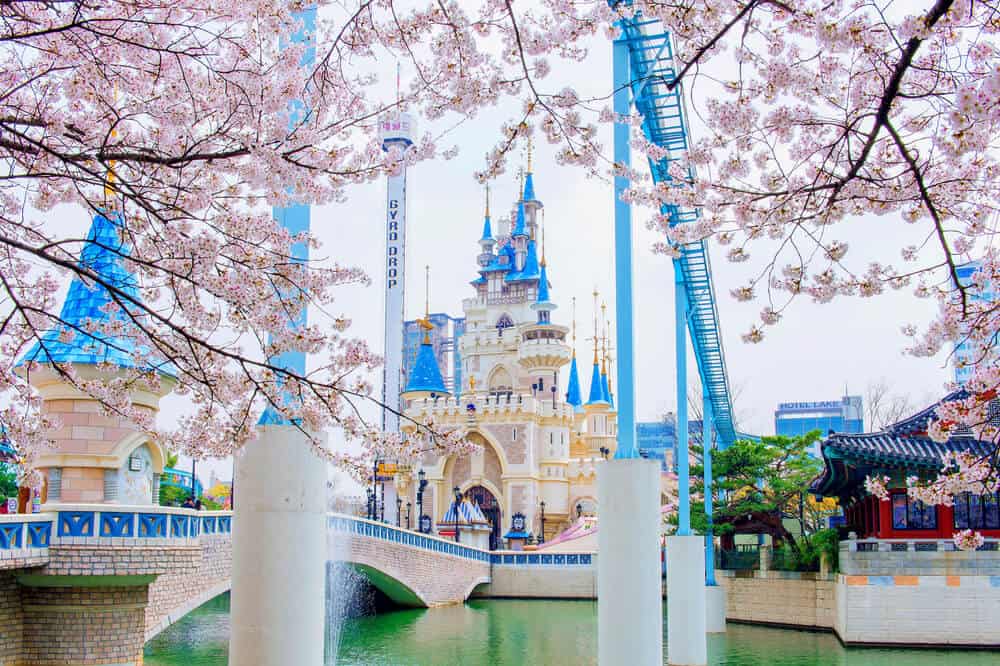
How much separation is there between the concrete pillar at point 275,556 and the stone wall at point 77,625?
6596mm

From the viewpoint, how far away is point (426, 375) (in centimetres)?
5275

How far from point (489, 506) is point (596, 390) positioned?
1223cm

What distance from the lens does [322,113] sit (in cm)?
596

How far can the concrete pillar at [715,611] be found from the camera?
24375 millimetres

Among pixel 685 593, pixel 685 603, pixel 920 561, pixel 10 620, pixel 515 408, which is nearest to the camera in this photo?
pixel 10 620

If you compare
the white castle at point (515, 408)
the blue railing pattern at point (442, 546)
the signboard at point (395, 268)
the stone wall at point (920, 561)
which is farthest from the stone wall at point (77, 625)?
the signboard at point (395, 268)

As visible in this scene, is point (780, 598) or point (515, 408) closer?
point (780, 598)

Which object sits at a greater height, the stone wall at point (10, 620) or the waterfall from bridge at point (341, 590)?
the stone wall at point (10, 620)

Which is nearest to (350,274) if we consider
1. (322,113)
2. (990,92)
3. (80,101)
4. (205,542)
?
(322,113)

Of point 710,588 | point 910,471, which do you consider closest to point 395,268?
point 710,588

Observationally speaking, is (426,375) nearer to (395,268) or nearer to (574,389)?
(395,268)

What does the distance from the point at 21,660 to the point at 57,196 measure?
8247 mm

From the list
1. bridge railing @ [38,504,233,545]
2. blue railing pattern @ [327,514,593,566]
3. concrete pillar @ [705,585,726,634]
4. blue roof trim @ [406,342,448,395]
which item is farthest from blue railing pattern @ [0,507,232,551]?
blue roof trim @ [406,342,448,395]

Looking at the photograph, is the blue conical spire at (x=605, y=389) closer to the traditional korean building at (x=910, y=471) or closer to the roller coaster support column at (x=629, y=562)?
the traditional korean building at (x=910, y=471)
